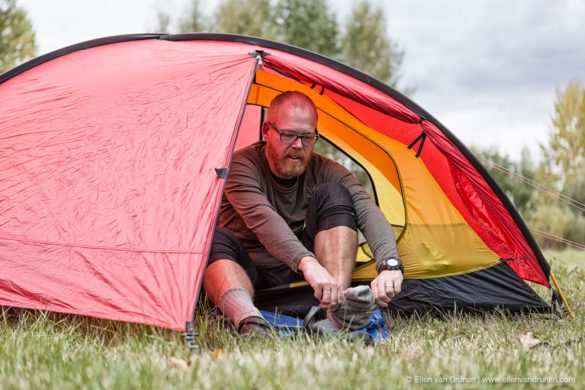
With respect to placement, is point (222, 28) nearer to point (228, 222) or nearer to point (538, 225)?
point (538, 225)

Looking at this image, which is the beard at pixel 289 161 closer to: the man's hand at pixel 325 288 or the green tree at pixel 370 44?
the man's hand at pixel 325 288

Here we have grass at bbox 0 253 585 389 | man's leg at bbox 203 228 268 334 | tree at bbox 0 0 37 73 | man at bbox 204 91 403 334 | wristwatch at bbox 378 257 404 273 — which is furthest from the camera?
tree at bbox 0 0 37 73

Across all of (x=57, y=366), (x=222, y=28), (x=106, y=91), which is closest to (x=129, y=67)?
(x=106, y=91)

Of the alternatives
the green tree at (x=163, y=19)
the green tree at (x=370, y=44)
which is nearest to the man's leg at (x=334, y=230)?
the green tree at (x=370, y=44)

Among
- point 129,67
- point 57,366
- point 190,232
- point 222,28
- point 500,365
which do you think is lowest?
point 57,366

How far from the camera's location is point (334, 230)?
3.05 metres

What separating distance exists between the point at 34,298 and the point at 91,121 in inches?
31.6

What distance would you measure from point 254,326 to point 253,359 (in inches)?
23.1

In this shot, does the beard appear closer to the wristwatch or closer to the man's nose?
the man's nose

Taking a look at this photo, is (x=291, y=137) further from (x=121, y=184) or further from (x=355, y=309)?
(x=355, y=309)

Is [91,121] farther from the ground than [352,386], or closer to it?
farther from the ground

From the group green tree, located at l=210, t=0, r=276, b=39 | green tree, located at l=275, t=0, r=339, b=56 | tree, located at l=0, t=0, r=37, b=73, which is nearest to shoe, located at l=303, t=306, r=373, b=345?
tree, located at l=0, t=0, r=37, b=73

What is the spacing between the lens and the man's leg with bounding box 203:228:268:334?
8.61 feet

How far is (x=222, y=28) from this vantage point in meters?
18.4
